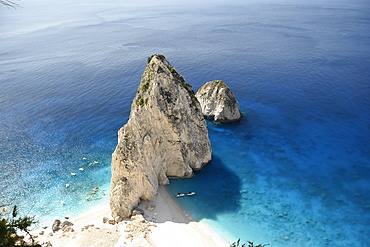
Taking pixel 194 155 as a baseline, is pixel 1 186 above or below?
below

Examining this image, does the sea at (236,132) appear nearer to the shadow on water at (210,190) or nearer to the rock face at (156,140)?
the shadow on water at (210,190)

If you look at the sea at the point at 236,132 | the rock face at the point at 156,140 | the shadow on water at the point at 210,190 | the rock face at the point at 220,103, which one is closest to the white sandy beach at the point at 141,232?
the sea at the point at 236,132

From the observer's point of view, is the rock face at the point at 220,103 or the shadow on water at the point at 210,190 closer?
the shadow on water at the point at 210,190

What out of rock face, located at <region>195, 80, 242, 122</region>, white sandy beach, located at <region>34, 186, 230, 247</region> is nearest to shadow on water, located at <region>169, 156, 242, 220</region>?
white sandy beach, located at <region>34, 186, 230, 247</region>

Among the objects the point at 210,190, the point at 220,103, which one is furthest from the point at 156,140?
the point at 220,103

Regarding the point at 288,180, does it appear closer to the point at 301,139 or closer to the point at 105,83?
the point at 301,139

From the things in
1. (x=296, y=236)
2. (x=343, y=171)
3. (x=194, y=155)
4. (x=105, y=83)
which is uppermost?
(x=105, y=83)

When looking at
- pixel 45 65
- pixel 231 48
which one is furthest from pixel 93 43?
pixel 231 48

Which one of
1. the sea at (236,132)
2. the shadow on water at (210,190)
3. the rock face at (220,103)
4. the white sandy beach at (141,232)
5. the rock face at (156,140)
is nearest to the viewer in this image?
the white sandy beach at (141,232)
